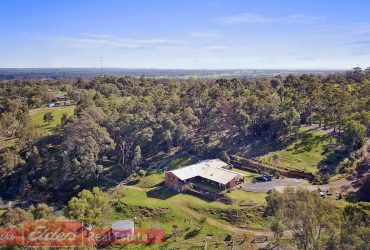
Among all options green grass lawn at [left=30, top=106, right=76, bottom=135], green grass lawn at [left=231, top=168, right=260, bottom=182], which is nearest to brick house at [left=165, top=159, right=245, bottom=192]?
green grass lawn at [left=231, top=168, right=260, bottom=182]

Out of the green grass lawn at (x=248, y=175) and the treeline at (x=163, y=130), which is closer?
the green grass lawn at (x=248, y=175)

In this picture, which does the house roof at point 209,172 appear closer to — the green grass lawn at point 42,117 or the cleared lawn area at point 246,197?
the cleared lawn area at point 246,197

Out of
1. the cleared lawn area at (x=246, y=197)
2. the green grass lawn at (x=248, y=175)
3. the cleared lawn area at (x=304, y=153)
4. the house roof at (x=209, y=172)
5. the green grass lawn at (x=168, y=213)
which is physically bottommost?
the green grass lawn at (x=168, y=213)

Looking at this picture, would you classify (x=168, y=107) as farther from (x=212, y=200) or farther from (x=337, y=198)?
(x=337, y=198)

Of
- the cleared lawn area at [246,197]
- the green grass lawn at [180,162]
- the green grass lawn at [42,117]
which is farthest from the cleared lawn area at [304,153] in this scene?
the green grass lawn at [42,117]

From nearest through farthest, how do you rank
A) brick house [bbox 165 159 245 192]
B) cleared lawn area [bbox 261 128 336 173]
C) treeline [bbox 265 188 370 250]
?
treeline [bbox 265 188 370 250] < brick house [bbox 165 159 245 192] < cleared lawn area [bbox 261 128 336 173]

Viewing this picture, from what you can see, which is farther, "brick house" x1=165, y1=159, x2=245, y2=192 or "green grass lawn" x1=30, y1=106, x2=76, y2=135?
"green grass lawn" x1=30, y1=106, x2=76, y2=135

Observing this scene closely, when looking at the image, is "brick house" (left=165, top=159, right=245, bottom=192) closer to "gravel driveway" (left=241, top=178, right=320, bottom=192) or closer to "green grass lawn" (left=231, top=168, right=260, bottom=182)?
"gravel driveway" (left=241, top=178, right=320, bottom=192)
